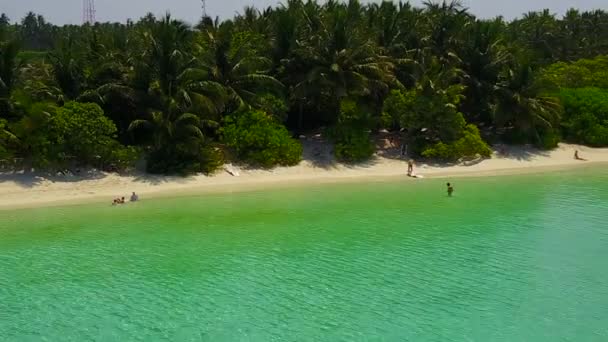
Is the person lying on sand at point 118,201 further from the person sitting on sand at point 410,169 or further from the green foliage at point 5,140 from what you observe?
the person sitting on sand at point 410,169

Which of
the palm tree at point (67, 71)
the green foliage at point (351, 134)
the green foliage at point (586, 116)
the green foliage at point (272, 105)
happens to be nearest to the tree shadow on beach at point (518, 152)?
the green foliage at point (586, 116)

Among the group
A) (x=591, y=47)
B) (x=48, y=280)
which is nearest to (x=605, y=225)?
(x=48, y=280)

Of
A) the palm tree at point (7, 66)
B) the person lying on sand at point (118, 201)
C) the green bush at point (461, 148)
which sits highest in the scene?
the palm tree at point (7, 66)

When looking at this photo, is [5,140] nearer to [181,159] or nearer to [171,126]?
[171,126]

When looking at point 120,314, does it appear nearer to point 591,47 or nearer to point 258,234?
point 258,234

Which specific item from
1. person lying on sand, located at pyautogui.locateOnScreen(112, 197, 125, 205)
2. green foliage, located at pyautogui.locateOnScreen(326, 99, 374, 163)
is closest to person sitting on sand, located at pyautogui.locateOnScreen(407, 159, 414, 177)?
green foliage, located at pyautogui.locateOnScreen(326, 99, 374, 163)

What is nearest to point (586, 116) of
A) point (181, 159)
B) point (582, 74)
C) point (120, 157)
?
point (582, 74)
